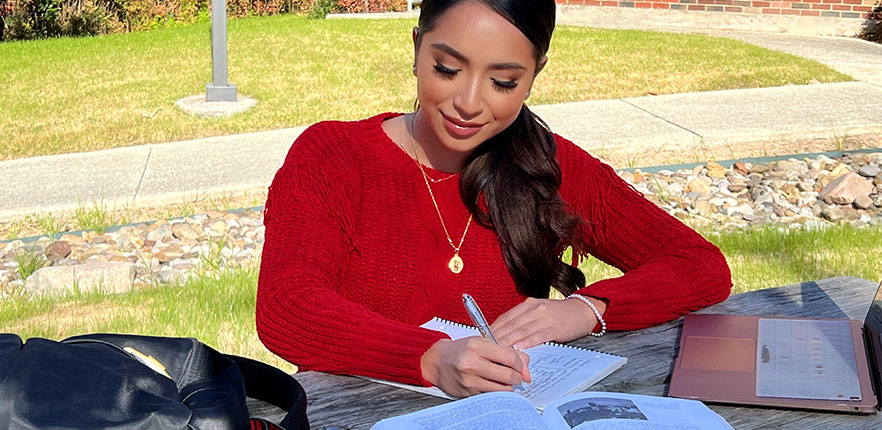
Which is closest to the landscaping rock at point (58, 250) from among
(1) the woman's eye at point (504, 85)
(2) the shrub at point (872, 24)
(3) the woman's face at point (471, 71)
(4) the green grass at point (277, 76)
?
(4) the green grass at point (277, 76)

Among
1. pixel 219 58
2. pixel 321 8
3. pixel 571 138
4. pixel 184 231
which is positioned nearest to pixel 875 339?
pixel 184 231

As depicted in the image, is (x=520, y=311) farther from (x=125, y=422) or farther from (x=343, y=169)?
(x=125, y=422)

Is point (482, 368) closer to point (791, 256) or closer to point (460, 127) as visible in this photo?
point (460, 127)

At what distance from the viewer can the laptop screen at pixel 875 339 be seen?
172cm

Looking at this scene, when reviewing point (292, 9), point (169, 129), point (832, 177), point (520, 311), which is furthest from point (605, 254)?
point (292, 9)

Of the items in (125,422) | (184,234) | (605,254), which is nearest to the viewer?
(125,422)

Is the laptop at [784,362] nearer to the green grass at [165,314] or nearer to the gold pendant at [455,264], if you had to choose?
the gold pendant at [455,264]

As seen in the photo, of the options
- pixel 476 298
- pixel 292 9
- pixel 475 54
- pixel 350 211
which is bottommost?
pixel 292 9

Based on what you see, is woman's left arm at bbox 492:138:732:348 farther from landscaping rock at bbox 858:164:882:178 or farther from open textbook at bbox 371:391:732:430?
landscaping rock at bbox 858:164:882:178

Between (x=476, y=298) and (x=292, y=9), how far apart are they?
47.7ft

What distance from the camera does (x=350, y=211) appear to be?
2252 millimetres

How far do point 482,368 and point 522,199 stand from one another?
715 millimetres

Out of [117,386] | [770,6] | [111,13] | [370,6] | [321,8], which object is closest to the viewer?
[117,386]

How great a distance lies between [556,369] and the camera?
71.3 inches
